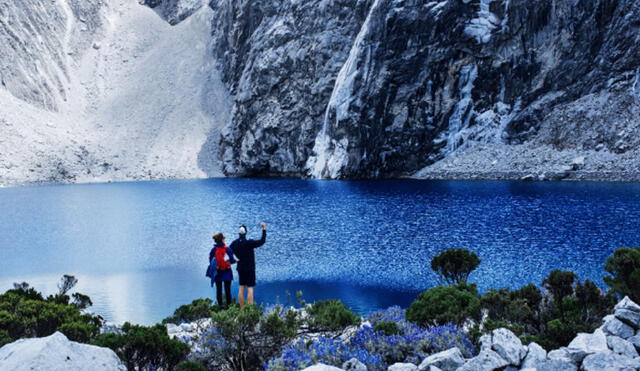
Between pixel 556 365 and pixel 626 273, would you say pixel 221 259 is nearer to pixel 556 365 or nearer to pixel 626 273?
pixel 556 365

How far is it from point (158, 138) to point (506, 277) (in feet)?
334

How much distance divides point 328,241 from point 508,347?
77.1 ft

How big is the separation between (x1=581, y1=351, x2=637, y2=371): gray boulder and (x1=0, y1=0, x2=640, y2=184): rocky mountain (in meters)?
59.4

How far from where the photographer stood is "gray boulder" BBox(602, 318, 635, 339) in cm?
839

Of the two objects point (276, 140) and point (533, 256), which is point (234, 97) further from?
point (533, 256)

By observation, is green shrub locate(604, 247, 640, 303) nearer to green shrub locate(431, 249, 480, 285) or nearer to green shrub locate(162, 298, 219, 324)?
green shrub locate(431, 249, 480, 285)

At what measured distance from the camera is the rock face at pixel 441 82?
67.4 m

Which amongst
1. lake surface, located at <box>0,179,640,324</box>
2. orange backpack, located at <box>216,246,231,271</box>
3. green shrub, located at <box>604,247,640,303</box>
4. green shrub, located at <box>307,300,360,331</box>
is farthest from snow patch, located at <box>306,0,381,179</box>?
green shrub, located at <box>307,300,360,331</box>

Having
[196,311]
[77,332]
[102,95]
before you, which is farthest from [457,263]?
[102,95]

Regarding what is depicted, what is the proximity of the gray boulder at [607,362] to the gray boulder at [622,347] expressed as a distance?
40cm

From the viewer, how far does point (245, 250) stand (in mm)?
14484

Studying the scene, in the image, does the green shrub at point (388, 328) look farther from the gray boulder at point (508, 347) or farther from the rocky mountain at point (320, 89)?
the rocky mountain at point (320, 89)

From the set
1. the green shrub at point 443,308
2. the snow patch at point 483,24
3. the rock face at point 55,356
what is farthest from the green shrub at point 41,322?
the snow patch at point 483,24

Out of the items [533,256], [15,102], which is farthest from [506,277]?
[15,102]
